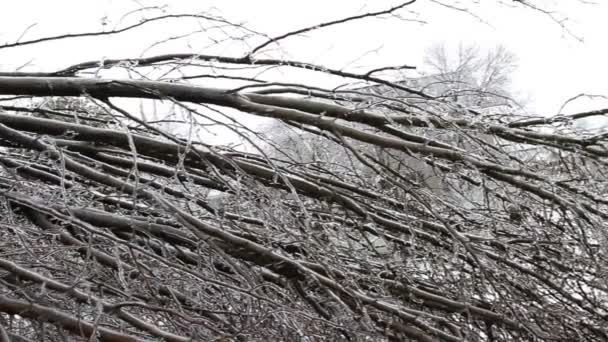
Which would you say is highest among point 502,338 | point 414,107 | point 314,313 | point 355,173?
point 414,107

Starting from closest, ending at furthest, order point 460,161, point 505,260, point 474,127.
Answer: point 460,161, point 474,127, point 505,260

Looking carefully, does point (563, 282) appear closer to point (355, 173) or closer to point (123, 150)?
point (355, 173)

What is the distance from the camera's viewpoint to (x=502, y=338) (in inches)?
130

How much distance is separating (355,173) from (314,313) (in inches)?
34.0

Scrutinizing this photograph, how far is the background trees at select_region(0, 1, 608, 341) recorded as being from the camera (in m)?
2.74

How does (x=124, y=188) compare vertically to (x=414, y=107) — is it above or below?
below

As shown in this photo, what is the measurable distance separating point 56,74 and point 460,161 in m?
1.86

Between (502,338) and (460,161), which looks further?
(502,338)

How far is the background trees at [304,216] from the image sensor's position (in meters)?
2.74

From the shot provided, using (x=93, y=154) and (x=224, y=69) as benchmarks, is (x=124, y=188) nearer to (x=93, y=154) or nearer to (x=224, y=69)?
(x=93, y=154)

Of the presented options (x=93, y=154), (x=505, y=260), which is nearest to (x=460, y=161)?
(x=505, y=260)

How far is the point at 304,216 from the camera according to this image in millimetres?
3158

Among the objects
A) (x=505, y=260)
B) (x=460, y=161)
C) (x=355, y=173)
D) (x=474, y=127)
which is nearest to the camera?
(x=460, y=161)

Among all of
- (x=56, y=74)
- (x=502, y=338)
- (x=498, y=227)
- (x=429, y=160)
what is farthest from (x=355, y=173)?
(x=56, y=74)
